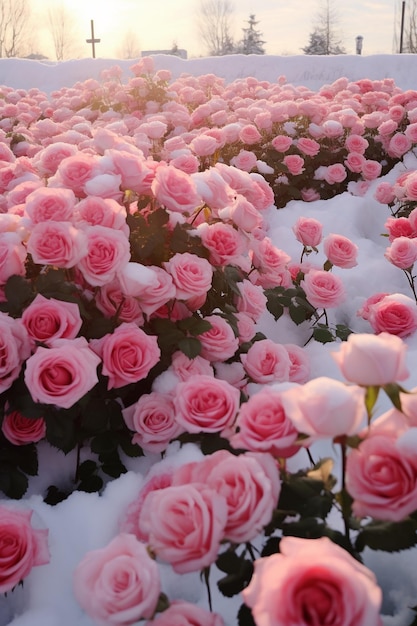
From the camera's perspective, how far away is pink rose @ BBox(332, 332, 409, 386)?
2.80 feet

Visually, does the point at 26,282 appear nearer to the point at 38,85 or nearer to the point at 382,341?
the point at 382,341

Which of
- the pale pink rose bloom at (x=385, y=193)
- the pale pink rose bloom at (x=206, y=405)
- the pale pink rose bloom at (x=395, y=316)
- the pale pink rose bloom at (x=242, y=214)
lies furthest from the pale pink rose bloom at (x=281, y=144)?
the pale pink rose bloom at (x=206, y=405)

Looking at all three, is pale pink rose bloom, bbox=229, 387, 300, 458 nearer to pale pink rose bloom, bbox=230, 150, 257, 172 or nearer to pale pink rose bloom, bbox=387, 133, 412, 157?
pale pink rose bloom, bbox=230, 150, 257, 172

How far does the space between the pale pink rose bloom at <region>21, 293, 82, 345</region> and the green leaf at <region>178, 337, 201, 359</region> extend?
0.34 meters

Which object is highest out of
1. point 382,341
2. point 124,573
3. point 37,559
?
point 382,341

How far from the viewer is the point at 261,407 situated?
102cm

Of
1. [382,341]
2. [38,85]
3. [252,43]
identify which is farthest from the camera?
[252,43]

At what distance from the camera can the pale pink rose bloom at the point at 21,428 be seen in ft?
5.66

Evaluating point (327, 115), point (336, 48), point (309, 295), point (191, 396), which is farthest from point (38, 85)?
point (336, 48)

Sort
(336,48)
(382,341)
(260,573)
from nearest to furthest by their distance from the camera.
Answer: (260,573) → (382,341) → (336,48)

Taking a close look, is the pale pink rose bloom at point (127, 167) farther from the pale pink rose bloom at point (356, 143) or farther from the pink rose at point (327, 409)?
the pale pink rose bloom at point (356, 143)

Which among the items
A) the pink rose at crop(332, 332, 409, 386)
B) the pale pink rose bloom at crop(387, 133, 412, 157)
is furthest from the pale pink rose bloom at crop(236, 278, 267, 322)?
the pale pink rose bloom at crop(387, 133, 412, 157)

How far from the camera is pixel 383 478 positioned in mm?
874

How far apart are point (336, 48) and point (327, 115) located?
128 ft
